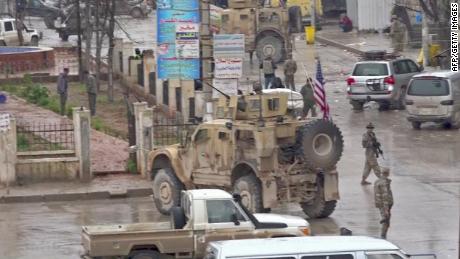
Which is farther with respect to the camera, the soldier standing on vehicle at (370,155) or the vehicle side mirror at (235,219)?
the soldier standing on vehicle at (370,155)

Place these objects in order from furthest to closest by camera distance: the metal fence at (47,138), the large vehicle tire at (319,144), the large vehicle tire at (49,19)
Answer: the large vehicle tire at (49,19) < the metal fence at (47,138) < the large vehicle tire at (319,144)

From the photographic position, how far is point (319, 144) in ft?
80.2

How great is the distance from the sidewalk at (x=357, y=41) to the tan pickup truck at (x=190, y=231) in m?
31.5

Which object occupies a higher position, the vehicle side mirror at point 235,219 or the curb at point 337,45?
the curb at point 337,45

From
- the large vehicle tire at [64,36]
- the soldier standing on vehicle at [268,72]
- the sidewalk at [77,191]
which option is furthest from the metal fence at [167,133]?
the large vehicle tire at [64,36]

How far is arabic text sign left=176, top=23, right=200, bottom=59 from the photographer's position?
115ft

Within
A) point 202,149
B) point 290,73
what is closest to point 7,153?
point 202,149

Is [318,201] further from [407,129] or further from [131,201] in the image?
[407,129]

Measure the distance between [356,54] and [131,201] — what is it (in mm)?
26957

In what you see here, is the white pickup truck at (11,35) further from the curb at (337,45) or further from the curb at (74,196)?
the curb at (74,196)

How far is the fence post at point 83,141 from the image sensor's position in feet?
96.8

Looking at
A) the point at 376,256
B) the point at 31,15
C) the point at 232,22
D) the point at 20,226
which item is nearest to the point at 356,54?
the point at 232,22

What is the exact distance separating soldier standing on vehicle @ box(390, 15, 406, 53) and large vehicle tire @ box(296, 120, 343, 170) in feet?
97.9

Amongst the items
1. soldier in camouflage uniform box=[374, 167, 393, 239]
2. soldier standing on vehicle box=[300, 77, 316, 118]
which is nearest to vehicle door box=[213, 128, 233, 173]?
soldier in camouflage uniform box=[374, 167, 393, 239]
